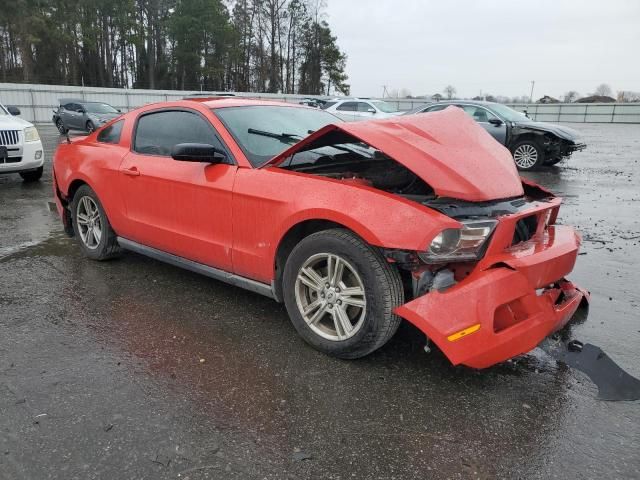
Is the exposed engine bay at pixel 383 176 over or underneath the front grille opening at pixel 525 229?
over

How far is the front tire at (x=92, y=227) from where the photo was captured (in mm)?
4723

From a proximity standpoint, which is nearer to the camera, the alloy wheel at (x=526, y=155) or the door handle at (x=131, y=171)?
the door handle at (x=131, y=171)

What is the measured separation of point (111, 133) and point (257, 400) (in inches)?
129

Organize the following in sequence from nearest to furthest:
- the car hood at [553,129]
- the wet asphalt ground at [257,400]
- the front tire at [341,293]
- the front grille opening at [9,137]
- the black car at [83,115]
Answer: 1. the wet asphalt ground at [257,400]
2. the front tire at [341,293]
3. the front grille opening at [9,137]
4. the car hood at [553,129]
5. the black car at [83,115]

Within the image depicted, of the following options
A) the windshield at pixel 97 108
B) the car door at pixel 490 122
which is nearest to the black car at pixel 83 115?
the windshield at pixel 97 108

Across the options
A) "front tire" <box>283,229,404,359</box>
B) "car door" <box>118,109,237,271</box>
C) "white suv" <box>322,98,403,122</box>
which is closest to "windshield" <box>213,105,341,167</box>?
"car door" <box>118,109,237,271</box>

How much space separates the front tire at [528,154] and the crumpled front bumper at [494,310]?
33.1 feet

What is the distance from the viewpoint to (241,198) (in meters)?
3.37

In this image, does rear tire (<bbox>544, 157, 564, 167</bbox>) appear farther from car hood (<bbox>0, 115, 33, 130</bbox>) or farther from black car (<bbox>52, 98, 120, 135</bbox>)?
black car (<bbox>52, 98, 120, 135</bbox>)

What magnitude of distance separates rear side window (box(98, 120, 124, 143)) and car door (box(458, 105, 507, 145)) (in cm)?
934

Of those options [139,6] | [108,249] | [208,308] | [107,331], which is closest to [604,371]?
[208,308]

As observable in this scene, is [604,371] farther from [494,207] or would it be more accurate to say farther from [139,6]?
[139,6]

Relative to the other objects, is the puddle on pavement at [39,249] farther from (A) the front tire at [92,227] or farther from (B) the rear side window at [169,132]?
(B) the rear side window at [169,132]

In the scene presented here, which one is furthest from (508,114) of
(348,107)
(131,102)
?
(131,102)
